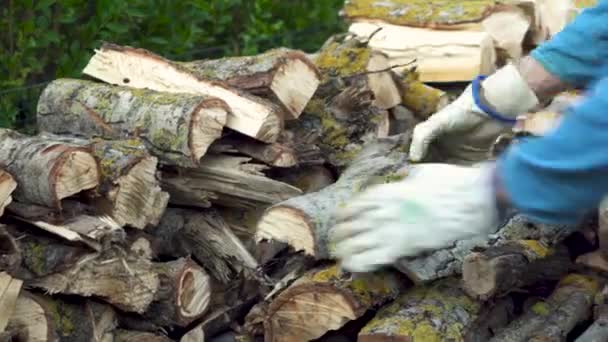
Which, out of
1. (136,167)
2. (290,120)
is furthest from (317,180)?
(136,167)

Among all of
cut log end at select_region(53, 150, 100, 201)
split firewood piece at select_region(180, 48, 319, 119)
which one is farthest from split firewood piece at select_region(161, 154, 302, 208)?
cut log end at select_region(53, 150, 100, 201)

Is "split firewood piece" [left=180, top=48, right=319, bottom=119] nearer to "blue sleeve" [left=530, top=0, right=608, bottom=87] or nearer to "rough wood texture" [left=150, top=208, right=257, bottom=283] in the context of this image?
"rough wood texture" [left=150, top=208, right=257, bottom=283]

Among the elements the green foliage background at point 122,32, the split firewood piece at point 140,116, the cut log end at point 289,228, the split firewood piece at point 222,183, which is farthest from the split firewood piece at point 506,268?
the green foliage background at point 122,32

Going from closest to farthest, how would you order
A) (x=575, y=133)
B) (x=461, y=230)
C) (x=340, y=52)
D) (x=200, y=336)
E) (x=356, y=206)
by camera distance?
(x=575, y=133), (x=461, y=230), (x=356, y=206), (x=200, y=336), (x=340, y=52)

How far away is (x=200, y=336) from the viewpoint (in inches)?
145

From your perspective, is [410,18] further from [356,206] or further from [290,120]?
[356,206]

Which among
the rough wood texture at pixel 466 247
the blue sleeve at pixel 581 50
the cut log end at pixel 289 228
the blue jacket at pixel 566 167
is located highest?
the blue jacket at pixel 566 167

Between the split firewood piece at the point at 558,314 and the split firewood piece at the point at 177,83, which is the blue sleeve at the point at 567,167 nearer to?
the split firewood piece at the point at 558,314

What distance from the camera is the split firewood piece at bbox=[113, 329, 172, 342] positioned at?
11.5ft

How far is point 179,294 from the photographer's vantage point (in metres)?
3.59

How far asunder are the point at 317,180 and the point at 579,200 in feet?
7.84

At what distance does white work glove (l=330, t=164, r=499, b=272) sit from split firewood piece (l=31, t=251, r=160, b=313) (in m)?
1.53

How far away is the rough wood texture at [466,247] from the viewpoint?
3064 millimetres

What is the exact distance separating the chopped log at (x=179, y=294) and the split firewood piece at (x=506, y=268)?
40.2 inches
